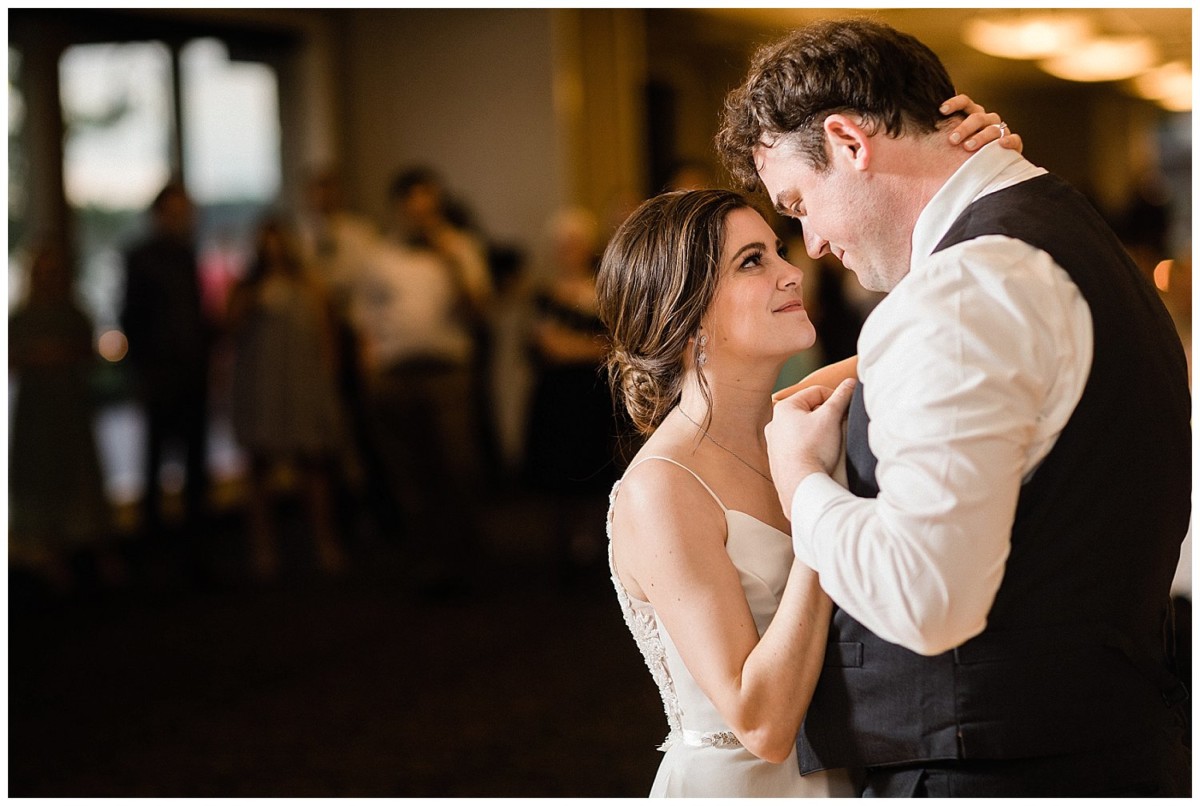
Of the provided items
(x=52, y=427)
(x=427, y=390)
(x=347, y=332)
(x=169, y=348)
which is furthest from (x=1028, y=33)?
(x=52, y=427)

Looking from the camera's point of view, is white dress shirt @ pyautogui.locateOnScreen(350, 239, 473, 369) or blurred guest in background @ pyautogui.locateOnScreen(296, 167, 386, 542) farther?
blurred guest in background @ pyautogui.locateOnScreen(296, 167, 386, 542)

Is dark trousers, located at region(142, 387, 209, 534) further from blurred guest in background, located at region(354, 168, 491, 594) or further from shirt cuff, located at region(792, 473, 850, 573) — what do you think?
shirt cuff, located at region(792, 473, 850, 573)

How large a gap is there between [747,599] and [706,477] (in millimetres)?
172

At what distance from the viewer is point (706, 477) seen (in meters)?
1.73

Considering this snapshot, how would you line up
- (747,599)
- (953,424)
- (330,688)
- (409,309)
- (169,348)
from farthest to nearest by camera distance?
1. (169,348)
2. (409,309)
3. (330,688)
4. (747,599)
5. (953,424)

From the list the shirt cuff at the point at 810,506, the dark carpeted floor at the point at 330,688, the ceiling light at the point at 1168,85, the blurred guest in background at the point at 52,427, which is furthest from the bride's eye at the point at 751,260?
the ceiling light at the point at 1168,85

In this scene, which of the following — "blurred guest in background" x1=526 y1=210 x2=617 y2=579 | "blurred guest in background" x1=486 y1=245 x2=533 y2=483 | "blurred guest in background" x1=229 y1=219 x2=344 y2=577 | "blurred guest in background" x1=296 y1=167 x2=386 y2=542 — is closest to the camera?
"blurred guest in background" x1=526 y1=210 x2=617 y2=579

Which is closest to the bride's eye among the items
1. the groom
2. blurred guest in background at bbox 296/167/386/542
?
the groom

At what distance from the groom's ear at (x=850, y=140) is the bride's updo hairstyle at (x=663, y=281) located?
0.33 metres

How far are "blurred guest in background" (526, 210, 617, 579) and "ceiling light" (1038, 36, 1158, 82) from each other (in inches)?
296

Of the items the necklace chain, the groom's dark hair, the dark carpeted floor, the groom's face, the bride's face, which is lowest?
the dark carpeted floor

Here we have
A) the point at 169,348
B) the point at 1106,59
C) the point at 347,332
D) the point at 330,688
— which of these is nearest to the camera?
the point at 330,688

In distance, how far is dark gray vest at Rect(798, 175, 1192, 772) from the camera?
1248 millimetres

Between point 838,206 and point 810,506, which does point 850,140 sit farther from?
point 810,506
